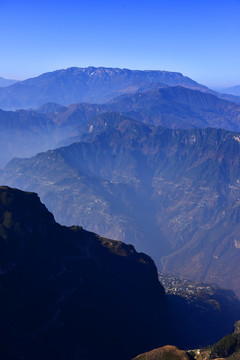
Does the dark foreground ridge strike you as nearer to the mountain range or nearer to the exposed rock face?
the mountain range

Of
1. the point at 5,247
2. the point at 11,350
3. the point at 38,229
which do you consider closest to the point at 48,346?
the point at 11,350

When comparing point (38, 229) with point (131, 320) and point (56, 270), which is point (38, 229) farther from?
point (131, 320)

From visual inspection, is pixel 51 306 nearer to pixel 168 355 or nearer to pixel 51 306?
pixel 51 306

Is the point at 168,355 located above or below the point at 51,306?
above

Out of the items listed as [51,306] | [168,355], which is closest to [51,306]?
[51,306]

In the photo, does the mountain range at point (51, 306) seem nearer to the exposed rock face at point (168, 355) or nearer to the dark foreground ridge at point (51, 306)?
the dark foreground ridge at point (51, 306)

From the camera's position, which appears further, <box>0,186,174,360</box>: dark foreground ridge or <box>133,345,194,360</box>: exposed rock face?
<box>0,186,174,360</box>: dark foreground ridge

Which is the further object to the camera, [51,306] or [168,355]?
[51,306]

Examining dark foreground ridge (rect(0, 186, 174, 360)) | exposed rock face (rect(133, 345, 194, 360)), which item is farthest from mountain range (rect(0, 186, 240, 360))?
exposed rock face (rect(133, 345, 194, 360))
